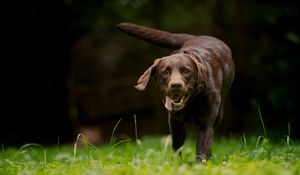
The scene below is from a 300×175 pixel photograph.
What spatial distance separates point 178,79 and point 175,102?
9.9 inches

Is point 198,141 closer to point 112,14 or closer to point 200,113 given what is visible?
point 200,113

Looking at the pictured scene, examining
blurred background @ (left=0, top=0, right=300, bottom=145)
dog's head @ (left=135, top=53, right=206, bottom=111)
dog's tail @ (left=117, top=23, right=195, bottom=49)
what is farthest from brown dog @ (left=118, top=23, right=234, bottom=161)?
blurred background @ (left=0, top=0, right=300, bottom=145)

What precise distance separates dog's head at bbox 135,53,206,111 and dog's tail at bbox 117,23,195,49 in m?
1.62

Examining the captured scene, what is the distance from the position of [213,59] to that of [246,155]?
4.33ft

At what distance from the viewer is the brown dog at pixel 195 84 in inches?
246

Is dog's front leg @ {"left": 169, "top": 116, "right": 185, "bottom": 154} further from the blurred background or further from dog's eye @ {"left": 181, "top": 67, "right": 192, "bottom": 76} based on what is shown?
the blurred background

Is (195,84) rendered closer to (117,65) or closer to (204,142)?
(204,142)

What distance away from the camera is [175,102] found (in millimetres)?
6273

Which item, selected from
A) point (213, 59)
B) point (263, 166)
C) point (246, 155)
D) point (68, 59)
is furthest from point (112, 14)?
point (263, 166)

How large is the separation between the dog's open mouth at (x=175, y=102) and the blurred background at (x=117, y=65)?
6.13 m

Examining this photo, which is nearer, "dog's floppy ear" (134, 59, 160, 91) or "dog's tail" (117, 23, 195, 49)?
"dog's floppy ear" (134, 59, 160, 91)

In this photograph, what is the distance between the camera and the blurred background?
12602 mm

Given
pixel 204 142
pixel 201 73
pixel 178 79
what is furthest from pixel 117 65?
pixel 178 79

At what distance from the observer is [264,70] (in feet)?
48.2
